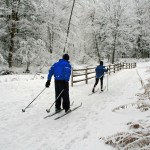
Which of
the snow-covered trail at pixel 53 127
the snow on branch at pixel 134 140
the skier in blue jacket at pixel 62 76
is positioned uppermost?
the skier in blue jacket at pixel 62 76

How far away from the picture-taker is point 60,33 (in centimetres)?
2355

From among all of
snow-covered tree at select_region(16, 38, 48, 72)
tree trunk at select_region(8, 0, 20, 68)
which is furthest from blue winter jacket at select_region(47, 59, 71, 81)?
tree trunk at select_region(8, 0, 20, 68)

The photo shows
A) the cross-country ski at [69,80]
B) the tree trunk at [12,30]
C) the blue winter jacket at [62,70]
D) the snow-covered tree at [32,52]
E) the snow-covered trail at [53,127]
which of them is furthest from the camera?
the tree trunk at [12,30]

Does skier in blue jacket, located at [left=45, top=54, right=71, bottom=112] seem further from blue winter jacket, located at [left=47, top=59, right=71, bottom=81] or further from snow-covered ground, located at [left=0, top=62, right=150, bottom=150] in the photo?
snow-covered ground, located at [left=0, top=62, right=150, bottom=150]

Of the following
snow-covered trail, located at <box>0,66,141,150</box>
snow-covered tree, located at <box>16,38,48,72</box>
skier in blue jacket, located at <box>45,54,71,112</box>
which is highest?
snow-covered tree, located at <box>16,38,48,72</box>

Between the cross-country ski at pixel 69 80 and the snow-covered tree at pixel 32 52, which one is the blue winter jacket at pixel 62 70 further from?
the snow-covered tree at pixel 32 52

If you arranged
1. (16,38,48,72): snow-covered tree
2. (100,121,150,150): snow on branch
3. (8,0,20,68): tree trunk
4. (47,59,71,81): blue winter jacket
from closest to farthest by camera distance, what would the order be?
(100,121,150,150): snow on branch, (47,59,71,81): blue winter jacket, (16,38,48,72): snow-covered tree, (8,0,20,68): tree trunk

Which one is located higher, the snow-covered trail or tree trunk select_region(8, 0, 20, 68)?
tree trunk select_region(8, 0, 20, 68)

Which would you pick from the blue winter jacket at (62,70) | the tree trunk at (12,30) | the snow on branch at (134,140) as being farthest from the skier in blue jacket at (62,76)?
the tree trunk at (12,30)

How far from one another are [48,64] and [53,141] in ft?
59.9

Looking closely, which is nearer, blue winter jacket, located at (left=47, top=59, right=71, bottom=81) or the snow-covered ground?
the snow-covered ground

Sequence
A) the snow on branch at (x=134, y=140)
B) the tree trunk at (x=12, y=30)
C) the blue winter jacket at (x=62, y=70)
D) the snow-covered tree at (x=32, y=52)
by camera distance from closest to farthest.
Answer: the snow on branch at (x=134, y=140) → the blue winter jacket at (x=62, y=70) → the snow-covered tree at (x=32, y=52) → the tree trunk at (x=12, y=30)

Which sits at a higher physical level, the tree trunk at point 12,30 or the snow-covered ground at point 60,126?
the tree trunk at point 12,30

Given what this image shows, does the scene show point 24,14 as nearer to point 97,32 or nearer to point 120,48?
point 97,32
